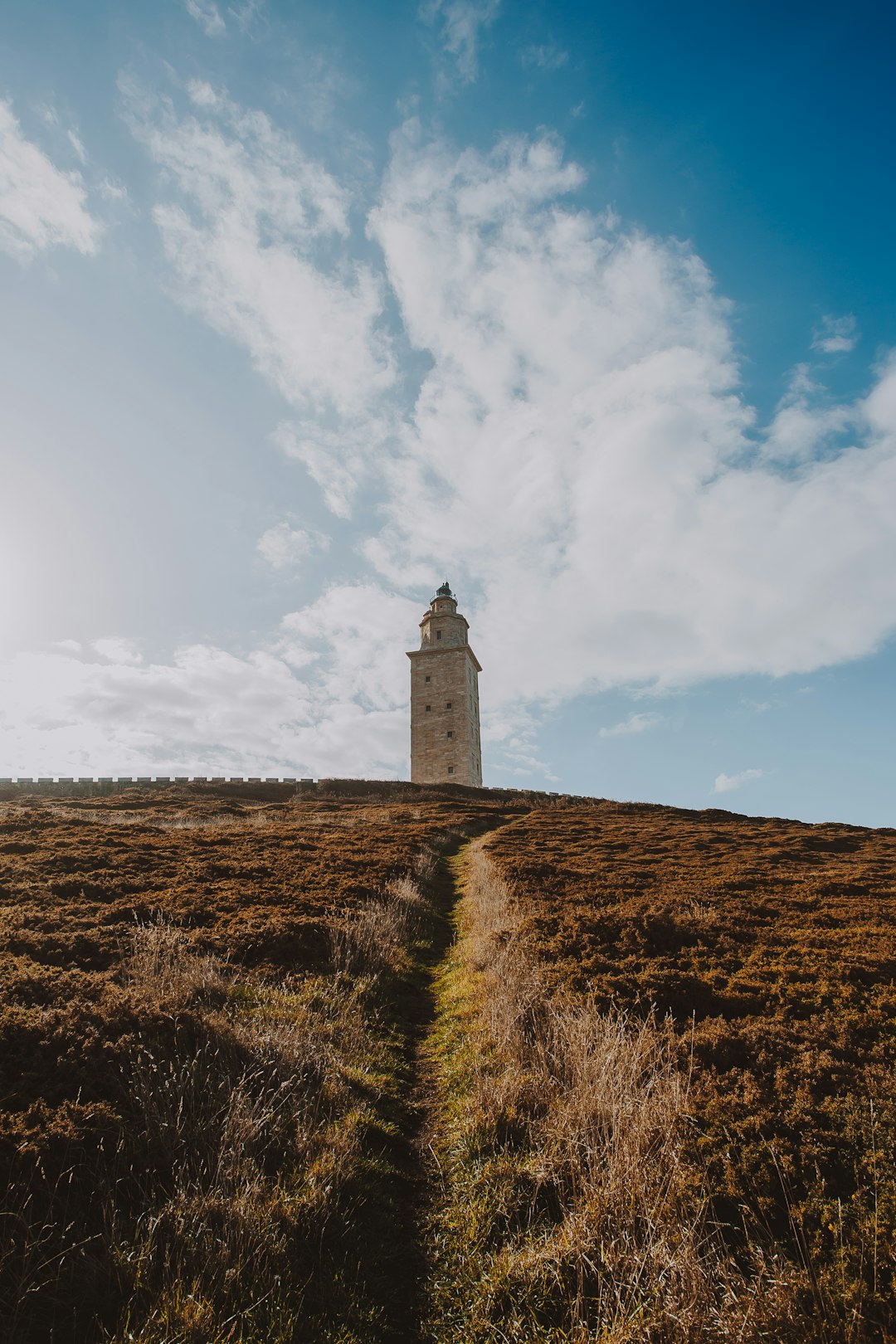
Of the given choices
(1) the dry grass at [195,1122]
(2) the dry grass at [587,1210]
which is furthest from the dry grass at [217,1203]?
(2) the dry grass at [587,1210]

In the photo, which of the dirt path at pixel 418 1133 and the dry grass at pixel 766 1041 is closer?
the dry grass at pixel 766 1041

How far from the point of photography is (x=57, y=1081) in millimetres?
4090

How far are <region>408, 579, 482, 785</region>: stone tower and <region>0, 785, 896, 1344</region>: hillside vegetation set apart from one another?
38.2 meters

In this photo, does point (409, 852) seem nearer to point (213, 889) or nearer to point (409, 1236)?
point (213, 889)

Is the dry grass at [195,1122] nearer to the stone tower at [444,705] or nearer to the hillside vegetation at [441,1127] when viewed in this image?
the hillside vegetation at [441,1127]

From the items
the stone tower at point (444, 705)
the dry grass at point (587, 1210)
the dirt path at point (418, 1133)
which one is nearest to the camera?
the dry grass at point (587, 1210)

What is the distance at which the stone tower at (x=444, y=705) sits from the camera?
156ft

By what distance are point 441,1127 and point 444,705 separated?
4428 cm

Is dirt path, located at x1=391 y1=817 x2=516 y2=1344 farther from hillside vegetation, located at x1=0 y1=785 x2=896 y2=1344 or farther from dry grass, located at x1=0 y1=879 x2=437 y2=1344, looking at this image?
dry grass, located at x1=0 y1=879 x2=437 y2=1344

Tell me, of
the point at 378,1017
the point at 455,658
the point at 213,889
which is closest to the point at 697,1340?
the point at 378,1017

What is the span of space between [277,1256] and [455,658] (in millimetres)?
46976

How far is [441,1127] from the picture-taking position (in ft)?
16.0

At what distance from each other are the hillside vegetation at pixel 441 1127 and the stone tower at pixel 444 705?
38160mm

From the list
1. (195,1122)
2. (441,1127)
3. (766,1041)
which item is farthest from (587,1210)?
(766,1041)
